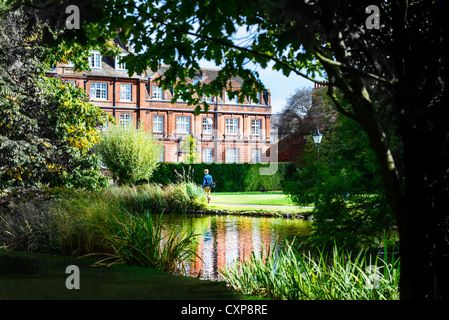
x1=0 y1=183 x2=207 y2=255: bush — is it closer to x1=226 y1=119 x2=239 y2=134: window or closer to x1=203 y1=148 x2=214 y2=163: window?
x1=203 y1=148 x2=214 y2=163: window

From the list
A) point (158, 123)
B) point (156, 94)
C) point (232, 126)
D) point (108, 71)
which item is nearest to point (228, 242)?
point (158, 123)

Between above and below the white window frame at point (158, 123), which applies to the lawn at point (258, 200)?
→ below

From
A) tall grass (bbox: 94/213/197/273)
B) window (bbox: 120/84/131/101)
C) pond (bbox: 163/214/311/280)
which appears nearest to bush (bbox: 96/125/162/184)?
pond (bbox: 163/214/311/280)

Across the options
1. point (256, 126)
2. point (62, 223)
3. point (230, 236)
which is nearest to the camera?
point (62, 223)

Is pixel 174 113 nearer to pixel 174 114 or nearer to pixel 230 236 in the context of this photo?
pixel 174 114

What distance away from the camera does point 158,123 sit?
4150 cm

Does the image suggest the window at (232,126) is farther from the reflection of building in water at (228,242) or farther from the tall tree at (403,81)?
the tall tree at (403,81)

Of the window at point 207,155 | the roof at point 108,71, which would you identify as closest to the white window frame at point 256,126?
the window at point 207,155

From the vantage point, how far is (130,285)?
508cm

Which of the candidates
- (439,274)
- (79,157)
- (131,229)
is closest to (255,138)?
(79,157)

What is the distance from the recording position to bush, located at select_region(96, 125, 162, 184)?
23062 mm

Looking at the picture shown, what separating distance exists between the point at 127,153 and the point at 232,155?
22312 mm

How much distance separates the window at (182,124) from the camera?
42459mm
